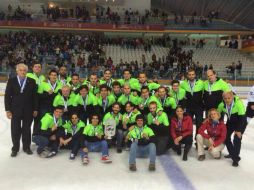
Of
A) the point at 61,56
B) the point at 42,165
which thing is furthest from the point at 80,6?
the point at 42,165

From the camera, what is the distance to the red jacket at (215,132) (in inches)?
218

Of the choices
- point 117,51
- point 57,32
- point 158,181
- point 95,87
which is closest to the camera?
point 158,181

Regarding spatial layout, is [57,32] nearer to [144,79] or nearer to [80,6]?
[80,6]

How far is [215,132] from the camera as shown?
221 inches

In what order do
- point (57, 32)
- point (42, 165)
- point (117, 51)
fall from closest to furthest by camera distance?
point (42, 165)
point (117, 51)
point (57, 32)

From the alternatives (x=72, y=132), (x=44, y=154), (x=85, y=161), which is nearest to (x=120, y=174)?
(x=85, y=161)

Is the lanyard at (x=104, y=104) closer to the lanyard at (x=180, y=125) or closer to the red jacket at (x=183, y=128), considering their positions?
the red jacket at (x=183, y=128)

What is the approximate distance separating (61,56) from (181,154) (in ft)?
51.4

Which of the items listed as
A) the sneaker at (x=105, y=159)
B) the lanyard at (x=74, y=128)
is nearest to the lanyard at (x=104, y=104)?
the lanyard at (x=74, y=128)

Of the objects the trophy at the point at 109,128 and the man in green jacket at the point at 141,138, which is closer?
the man in green jacket at the point at 141,138

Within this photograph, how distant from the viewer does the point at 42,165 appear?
17.0 ft

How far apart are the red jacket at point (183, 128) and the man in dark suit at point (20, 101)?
2.48 metres

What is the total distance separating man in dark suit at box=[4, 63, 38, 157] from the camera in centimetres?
548

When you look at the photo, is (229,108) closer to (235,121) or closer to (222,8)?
(235,121)
